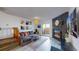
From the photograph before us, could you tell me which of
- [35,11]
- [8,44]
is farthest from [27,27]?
[8,44]

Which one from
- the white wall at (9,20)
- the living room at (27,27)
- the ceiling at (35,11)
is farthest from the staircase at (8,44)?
the ceiling at (35,11)

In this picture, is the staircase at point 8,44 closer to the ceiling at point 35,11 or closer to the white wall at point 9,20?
the white wall at point 9,20

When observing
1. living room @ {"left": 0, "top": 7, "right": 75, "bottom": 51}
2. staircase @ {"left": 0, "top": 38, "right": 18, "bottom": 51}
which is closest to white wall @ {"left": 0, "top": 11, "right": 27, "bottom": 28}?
living room @ {"left": 0, "top": 7, "right": 75, "bottom": 51}

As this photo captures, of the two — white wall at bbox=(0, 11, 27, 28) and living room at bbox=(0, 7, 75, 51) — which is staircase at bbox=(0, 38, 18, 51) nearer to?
living room at bbox=(0, 7, 75, 51)

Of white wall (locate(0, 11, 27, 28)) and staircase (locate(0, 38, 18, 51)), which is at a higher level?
white wall (locate(0, 11, 27, 28))

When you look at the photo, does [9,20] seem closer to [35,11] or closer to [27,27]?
[27,27]

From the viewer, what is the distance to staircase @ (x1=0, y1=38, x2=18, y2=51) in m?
2.14

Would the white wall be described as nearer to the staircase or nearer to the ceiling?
the ceiling

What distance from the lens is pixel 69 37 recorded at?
6.79 ft

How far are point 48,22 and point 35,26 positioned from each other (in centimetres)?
32

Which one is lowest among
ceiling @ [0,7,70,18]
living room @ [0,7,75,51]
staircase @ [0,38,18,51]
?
staircase @ [0,38,18,51]

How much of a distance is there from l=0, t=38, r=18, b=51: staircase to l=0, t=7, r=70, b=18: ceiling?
60 cm
